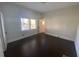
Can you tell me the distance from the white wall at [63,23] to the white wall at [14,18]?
301 mm

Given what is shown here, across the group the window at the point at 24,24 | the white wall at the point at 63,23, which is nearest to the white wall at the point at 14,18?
the window at the point at 24,24

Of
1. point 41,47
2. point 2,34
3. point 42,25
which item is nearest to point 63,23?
point 42,25

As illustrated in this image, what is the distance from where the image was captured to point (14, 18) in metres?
1.22

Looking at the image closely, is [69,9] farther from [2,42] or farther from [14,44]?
[2,42]

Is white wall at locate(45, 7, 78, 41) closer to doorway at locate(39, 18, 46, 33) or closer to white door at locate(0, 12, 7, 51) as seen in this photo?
doorway at locate(39, 18, 46, 33)

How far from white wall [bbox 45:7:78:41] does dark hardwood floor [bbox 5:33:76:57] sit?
100mm

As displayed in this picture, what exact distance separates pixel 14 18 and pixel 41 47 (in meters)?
0.66

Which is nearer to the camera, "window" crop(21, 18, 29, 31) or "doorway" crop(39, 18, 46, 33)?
"window" crop(21, 18, 29, 31)

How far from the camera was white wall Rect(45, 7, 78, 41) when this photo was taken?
4.06 ft

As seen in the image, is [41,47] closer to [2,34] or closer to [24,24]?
[24,24]

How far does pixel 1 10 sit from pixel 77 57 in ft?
4.21

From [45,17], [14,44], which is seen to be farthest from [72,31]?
[14,44]

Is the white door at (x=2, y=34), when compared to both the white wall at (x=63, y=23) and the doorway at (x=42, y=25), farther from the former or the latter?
the white wall at (x=63, y=23)

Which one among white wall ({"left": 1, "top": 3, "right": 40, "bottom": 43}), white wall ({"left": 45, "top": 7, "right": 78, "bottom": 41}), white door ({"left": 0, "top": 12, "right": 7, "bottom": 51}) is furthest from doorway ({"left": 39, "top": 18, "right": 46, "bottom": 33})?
white door ({"left": 0, "top": 12, "right": 7, "bottom": 51})
